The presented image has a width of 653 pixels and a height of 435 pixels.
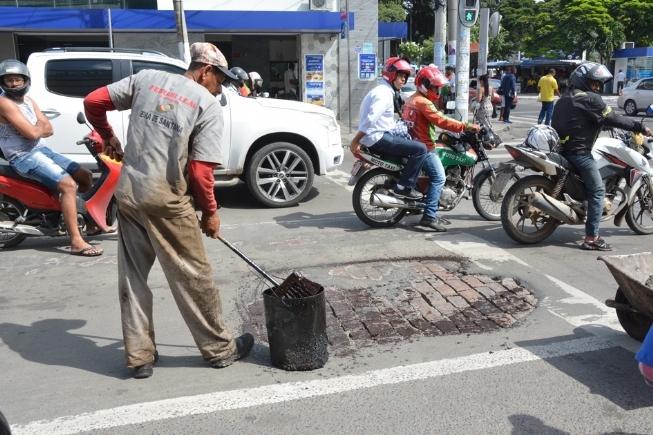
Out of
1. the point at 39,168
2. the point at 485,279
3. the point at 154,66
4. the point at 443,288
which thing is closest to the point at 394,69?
the point at 485,279

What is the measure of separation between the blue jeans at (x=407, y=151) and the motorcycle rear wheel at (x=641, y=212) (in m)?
2.31

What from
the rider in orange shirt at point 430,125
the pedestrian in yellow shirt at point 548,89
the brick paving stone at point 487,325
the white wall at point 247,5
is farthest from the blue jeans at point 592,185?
the white wall at point 247,5

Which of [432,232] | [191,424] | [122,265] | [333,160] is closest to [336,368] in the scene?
[191,424]

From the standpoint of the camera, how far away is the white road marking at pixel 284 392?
11.8 ft

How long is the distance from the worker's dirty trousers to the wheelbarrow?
2.45m

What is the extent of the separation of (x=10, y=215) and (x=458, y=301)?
459cm

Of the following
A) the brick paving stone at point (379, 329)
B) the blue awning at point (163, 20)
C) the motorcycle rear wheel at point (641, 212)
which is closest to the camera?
the brick paving stone at point (379, 329)

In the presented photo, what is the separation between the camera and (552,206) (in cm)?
679

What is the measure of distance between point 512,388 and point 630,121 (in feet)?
12.5

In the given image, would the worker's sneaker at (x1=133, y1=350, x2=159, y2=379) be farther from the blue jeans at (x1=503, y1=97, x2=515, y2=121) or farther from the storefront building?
the blue jeans at (x1=503, y1=97, x2=515, y2=121)

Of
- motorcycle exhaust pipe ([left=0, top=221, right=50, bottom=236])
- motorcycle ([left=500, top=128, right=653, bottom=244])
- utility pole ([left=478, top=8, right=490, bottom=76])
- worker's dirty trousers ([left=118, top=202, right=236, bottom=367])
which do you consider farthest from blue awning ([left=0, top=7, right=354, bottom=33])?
worker's dirty trousers ([left=118, top=202, right=236, bottom=367])

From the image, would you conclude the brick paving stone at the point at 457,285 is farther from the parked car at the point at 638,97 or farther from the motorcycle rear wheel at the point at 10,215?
the parked car at the point at 638,97

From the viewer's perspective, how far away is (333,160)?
929 cm

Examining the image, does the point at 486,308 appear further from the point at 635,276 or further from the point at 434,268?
the point at 635,276
